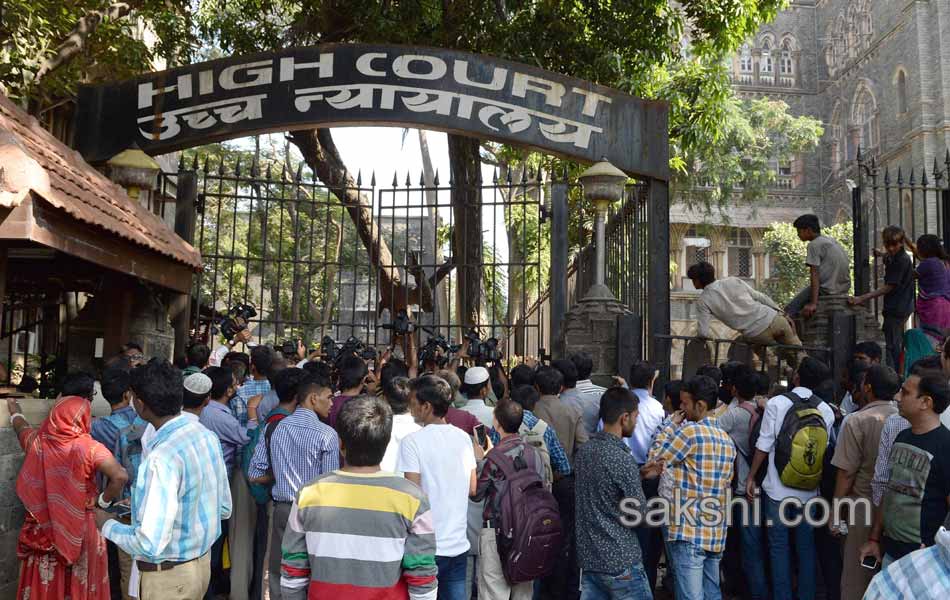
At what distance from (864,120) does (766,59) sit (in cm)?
622

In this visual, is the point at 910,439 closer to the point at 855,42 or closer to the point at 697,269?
the point at 697,269

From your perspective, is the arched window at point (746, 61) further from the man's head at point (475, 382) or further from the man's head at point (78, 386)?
the man's head at point (78, 386)

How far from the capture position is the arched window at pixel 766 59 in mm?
42000

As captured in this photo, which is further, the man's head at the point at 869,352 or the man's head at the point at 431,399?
the man's head at the point at 869,352

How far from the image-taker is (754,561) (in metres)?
6.04

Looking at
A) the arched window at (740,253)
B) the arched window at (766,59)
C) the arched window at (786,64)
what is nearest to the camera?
the arched window at (740,253)

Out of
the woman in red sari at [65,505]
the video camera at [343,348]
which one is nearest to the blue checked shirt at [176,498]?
the woman in red sari at [65,505]

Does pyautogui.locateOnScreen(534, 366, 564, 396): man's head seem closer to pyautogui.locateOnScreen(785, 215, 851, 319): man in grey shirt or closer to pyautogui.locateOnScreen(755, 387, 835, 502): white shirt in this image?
pyautogui.locateOnScreen(755, 387, 835, 502): white shirt

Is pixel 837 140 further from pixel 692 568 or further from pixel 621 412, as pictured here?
pixel 621 412

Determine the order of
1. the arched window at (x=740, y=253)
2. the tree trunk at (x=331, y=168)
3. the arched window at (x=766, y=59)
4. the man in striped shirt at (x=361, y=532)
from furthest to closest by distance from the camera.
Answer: the arched window at (x=766, y=59), the arched window at (x=740, y=253), the tree trunk at (x=331, y=168), the man in striped shirt at (x=361, y=532)

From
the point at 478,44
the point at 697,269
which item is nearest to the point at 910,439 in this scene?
the point at 697,269

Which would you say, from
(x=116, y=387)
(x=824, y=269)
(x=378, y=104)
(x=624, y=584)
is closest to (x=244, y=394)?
(x=116, y=387)

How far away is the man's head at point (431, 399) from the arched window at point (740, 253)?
3575 centimetres

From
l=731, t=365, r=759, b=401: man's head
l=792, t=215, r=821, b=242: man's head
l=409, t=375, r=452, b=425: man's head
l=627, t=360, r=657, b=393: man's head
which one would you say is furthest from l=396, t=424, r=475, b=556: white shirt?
l=792, t=215, r=821, b=242: man's head
